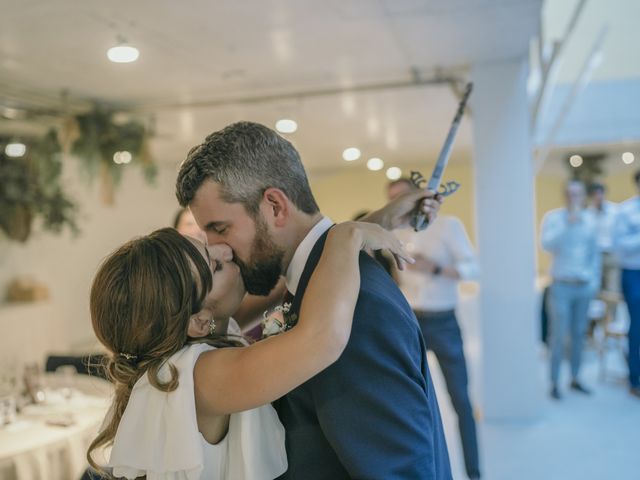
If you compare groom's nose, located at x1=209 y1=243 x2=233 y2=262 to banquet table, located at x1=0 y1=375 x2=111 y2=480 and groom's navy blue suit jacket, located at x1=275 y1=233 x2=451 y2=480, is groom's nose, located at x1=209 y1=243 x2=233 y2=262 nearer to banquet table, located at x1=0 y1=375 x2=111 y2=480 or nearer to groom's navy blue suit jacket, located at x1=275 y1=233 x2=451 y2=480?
groom's navy blue suit jacket, located at x1=275 y1=233 x2=451 y2=480

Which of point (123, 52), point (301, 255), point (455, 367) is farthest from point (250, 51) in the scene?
point (301, 255)

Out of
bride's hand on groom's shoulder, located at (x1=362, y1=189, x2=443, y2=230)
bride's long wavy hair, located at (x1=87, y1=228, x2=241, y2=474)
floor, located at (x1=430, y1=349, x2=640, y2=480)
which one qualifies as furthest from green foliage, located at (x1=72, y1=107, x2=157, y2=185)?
bride's long wavy hair, located at (x1=87, y1=228, x2=241, y2=474)

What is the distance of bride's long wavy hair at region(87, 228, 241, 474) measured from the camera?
5.19ft

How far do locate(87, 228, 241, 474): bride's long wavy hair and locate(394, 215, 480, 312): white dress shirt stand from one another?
3.33 metres

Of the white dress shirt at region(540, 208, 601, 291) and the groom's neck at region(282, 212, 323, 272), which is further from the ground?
the groom's neck at region(282, 212, 323, 272)

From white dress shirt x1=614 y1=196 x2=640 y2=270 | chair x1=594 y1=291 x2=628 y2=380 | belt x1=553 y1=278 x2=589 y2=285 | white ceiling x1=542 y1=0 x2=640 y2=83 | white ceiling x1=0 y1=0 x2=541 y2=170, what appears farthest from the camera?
white ceiling x1=542 y1=0 x2=640 y2=83

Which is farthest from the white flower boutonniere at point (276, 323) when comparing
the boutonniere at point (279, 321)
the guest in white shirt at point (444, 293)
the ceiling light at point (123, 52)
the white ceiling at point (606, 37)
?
the white ceiling at point (606, 37)

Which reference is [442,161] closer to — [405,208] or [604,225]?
[405,208]

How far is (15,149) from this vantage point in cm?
791

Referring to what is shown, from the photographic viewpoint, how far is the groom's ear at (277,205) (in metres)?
1.59

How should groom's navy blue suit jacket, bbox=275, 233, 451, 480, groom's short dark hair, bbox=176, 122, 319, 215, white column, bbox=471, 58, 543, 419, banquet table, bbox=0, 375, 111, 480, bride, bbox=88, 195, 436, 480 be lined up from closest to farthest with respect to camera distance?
1. groom's navy blue suit jacket, bbox=275, 233, 451, 480
2. bride, bbox=88, 195, 436, 480
3. groom's short dark hair, bbox=176, 122, 319, 215
4. banquet table, bbox=0, 375, 111, 480
5. white column, bbox=471, 58, 543, 419

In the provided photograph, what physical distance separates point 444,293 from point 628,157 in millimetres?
11591

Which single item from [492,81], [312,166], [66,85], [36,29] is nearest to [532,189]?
[492,81]

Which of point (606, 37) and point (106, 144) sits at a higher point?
point (606, 37)
